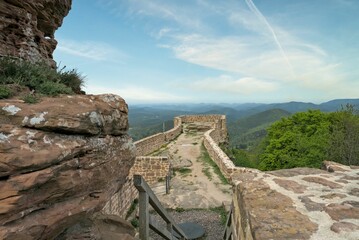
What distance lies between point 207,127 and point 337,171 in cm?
2393

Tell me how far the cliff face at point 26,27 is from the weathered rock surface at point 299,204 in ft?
12.3

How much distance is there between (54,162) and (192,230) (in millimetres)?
6912

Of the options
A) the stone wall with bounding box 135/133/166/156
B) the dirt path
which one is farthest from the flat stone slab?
the stone wall with bounding box 135/133/166/156

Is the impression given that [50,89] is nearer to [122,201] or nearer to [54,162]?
[54,162]

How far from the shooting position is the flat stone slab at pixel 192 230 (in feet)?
25.3

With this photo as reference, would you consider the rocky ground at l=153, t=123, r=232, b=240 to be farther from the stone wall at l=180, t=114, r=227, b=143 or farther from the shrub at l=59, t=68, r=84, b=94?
the stone wall at l=180, t=114, r=227, b=143

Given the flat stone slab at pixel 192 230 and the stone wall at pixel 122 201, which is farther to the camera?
the flat stone slab at pixel 192 230

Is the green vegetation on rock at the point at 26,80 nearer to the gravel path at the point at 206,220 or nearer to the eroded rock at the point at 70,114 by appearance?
the eroded rock at the point at 70,114

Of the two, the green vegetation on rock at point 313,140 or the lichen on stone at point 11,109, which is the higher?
the lichen on stone at point 11,109

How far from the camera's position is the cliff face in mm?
3676

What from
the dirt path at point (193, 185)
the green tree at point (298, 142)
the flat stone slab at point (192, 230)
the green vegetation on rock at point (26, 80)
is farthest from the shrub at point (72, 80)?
the green tree at point (298, 142)

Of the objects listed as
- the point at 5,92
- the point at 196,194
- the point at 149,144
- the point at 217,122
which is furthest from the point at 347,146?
the point at 5,92

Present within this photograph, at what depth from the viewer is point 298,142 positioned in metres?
19.1

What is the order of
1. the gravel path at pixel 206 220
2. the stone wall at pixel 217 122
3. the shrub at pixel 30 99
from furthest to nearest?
1. the stone wall at pixel 217 122
2. the gravel path at pixel 206 220
3. the shrub at pixel 30 99
